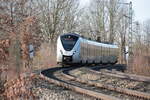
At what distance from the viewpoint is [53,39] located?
47.0 metres

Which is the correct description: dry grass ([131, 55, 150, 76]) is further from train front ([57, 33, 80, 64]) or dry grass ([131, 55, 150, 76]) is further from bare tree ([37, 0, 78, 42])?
bare tree ([37, 0, 78, 42])

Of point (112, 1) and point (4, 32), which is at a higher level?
point (112, 1)

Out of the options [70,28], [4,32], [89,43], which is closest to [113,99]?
[4,32]

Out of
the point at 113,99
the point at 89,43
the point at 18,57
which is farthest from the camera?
the point at 89,43

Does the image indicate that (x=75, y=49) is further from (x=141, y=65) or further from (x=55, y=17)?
(x=55, y=17)

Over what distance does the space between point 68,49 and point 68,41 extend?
0.75 meters

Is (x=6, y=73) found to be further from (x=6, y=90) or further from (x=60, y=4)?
(x=60, y=4)

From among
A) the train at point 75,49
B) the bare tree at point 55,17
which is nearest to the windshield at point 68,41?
the train at point 75,49

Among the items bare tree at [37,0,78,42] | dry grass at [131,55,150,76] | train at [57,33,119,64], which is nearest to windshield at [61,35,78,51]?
train at [57,33,119,64]

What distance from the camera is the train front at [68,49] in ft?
93.0

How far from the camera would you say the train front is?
2836 cm

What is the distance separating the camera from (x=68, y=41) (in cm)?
2877

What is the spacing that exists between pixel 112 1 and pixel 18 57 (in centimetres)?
4852

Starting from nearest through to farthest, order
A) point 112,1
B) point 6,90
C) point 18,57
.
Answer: point 6,90
point 18,57
point 112,1
